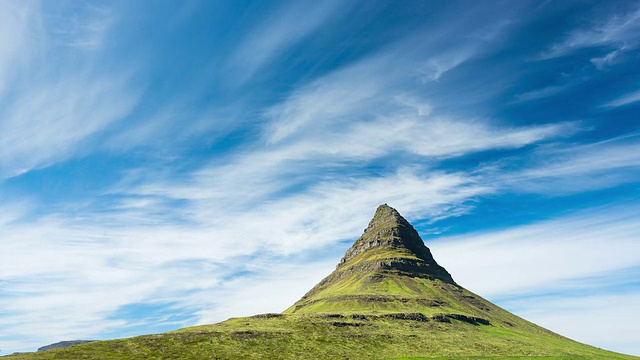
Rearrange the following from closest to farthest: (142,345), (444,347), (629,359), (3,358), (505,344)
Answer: (3,358) < (142,345) < (444,347) < (505,344) < (629,359)

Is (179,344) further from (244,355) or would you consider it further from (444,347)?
(444,347)

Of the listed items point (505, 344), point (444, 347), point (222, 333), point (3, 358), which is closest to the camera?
point (3, 358)

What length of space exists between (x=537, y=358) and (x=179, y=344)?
13266cm

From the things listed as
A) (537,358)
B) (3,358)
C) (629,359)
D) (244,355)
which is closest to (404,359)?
(244,355)

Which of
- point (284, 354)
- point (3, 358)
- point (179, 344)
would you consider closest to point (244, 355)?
point (284, 354)

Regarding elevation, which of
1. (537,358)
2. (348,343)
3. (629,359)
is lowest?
(629,359)

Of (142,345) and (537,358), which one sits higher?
(142,345)

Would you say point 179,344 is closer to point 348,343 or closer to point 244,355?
point 244,355

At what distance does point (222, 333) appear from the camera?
452 ft

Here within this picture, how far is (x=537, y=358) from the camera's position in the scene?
145000 millimetres

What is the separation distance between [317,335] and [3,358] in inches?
3934

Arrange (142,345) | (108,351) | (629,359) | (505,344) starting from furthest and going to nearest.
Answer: (629,359) → (505,344) → (142,345) → (108,351)

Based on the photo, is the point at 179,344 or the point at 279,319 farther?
the point at 279,319

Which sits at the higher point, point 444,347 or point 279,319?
point 279,319
